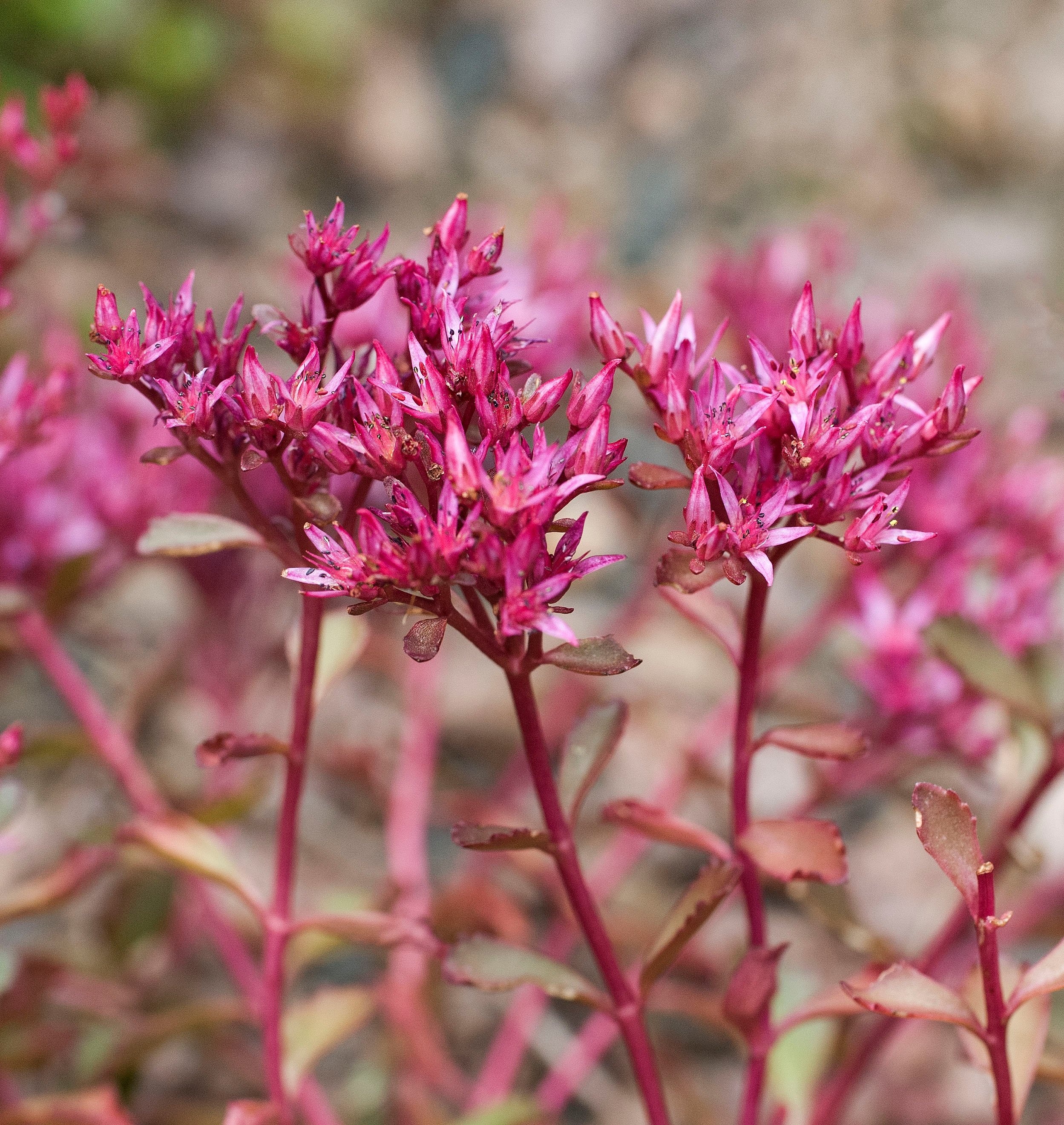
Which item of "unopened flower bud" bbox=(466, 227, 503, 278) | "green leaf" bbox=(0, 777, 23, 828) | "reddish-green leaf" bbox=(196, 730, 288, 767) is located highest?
"unopened flower bud" bbox=(466, 227, 503, 278)

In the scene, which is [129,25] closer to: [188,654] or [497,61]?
[497,61]

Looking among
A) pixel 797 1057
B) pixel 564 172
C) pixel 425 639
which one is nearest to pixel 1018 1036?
pixel 797 1057

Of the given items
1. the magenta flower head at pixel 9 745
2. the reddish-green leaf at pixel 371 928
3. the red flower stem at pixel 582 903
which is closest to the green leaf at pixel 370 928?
the reddish-green leaf at pixel 371 928

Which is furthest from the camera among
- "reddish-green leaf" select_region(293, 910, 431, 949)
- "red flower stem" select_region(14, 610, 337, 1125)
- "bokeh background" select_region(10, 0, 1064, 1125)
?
"bokeh background" select_region(10, 0, 1064, 1125)

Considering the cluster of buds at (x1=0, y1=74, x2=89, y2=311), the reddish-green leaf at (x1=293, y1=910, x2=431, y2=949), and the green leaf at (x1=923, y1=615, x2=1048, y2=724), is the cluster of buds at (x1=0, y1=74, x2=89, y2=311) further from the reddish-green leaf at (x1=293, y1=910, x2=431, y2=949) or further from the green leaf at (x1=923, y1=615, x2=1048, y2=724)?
the green leaf at (x1=923, y1=615, x2=1048, y2=724)

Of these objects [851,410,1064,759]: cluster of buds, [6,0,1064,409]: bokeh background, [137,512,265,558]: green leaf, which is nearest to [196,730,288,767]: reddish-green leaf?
[137,512,265,558]: green leaf

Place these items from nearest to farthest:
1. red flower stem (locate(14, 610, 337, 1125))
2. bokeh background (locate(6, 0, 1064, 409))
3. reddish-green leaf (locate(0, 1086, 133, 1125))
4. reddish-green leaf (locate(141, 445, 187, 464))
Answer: reddish-green leaf (locate(141, 445, 187, 464)) → reddish-green leaf (locate(0, 1086, 133, 1125)) → red flower stem (locate(14, 610, 337, 1125)) → bokeh background (locate(6, 0, 1064, 409))

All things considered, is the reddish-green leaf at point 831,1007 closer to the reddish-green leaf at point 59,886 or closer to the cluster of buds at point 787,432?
the cluster of buds at point 787,432
